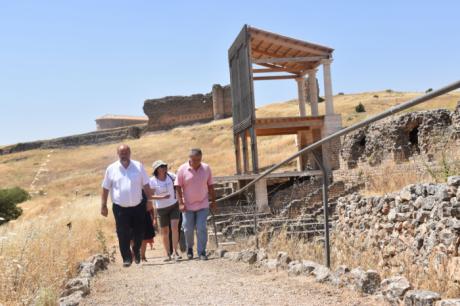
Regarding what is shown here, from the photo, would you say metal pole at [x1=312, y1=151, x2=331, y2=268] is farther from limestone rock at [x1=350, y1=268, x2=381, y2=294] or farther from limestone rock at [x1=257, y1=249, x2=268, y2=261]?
limestone rock at [x1=257, y1=249, x2=268, y2=261]

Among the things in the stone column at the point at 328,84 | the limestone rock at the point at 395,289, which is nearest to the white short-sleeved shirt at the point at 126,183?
the limestone rock at the point at 395,289

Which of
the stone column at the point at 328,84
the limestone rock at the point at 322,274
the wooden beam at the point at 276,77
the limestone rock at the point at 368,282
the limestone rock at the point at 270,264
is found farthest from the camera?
the wooden beam at the point at 276,77

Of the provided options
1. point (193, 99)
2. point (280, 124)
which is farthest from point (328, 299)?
point (193, 99)

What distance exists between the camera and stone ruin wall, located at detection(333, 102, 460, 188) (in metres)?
14.9

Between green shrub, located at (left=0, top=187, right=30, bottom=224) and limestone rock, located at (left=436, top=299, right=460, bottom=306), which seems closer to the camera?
limestone rock, located at (left=436, top=299, right=460, bottom=306)

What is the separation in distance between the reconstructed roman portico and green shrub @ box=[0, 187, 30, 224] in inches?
509

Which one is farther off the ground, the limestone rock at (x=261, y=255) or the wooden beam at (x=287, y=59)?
the wooden beam at (x=287, y=59)

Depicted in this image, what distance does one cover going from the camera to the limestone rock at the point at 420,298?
147 inches

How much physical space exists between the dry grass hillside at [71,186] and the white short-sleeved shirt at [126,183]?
103cm

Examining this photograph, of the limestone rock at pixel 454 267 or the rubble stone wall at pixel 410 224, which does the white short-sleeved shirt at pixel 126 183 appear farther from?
the limestone rock at pixel 454 267

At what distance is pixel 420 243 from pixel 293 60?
523 inches

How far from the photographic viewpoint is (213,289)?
5.80 metres

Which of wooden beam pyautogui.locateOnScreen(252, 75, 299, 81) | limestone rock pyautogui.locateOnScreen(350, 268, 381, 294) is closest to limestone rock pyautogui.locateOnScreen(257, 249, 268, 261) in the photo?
→ limestone rock pyautogui.locateOnScreen(350, 268, 381, 294)

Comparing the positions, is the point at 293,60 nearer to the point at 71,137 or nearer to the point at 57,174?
the point at 57,174
